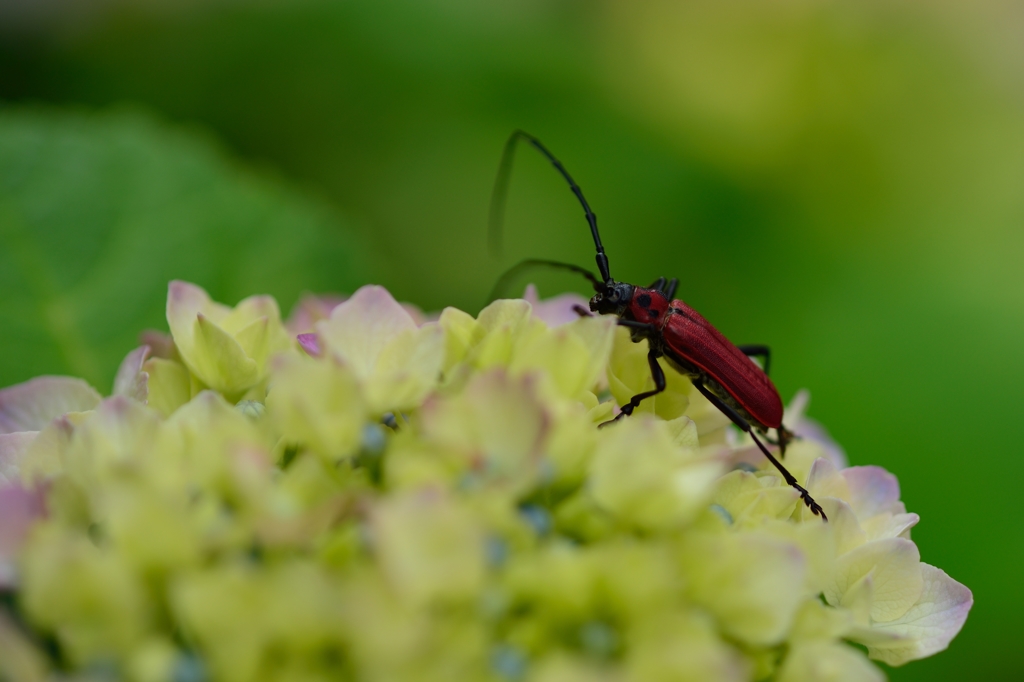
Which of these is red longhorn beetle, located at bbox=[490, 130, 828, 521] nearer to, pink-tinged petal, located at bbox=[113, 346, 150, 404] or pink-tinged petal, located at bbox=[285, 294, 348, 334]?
pink-tinged petal, located at bbox=[285, 294, 348, 334]

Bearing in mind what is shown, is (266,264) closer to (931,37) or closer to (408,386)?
(408,386)

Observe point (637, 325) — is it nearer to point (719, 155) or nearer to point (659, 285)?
point (659, 285)

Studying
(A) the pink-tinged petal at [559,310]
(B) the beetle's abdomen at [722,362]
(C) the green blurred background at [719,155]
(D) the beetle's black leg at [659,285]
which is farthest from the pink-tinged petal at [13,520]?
(C) the green blurred background at [719,155]

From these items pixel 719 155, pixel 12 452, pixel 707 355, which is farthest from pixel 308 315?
pixel 719 155

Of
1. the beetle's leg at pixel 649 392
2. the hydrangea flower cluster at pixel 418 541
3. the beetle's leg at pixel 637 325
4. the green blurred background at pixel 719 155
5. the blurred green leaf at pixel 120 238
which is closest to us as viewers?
the hydrangea flower cluster at pixel 418 541

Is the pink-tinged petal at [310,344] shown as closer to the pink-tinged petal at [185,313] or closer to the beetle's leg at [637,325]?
the pink-tinged petal at [185,313]

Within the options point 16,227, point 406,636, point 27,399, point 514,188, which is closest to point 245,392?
point 27,399

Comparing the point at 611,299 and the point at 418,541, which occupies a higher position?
the point at 418,541

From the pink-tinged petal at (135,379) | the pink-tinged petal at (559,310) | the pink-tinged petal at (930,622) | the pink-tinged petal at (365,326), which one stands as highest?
the pink-tinged petal at (365,326)
